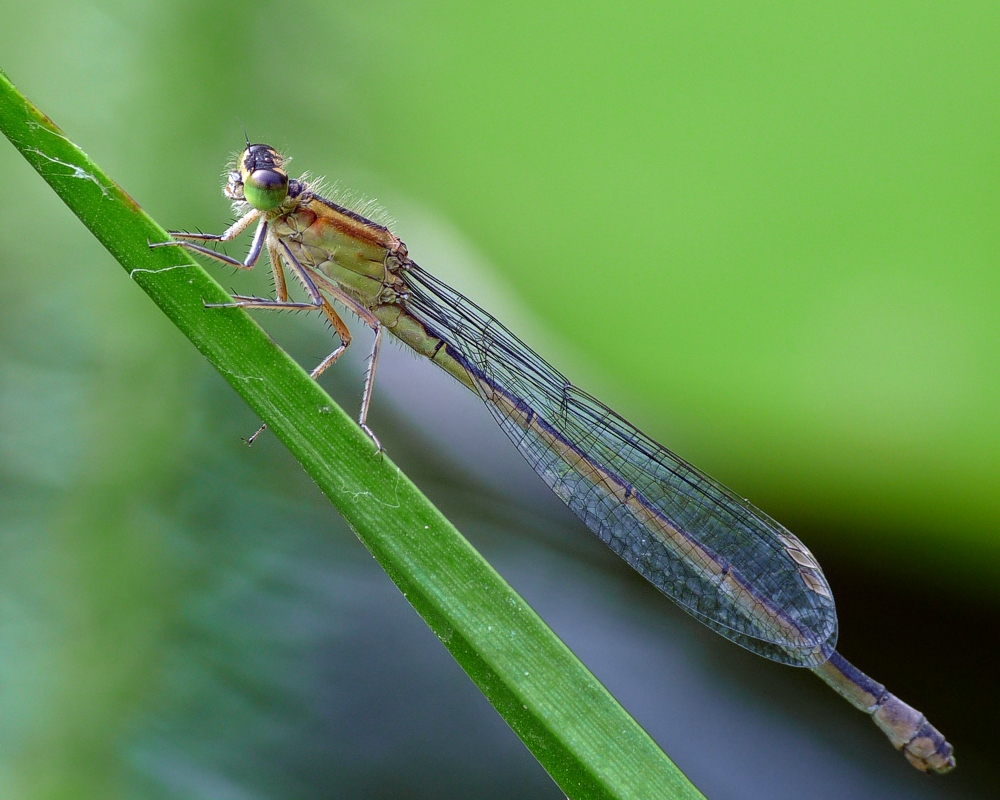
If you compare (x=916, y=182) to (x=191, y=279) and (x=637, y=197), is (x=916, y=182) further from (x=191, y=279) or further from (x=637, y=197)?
(x=191, y=279)

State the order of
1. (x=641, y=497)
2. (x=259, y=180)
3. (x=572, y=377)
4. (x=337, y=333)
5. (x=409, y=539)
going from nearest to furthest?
(x=409, y=539), (x=259, y=180), (x=337, y=333), (x=641, y=497), (x=572, y=377)

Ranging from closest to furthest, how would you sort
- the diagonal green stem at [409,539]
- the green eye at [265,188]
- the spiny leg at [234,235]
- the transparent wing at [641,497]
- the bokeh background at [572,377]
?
the diagonal green stem at [409,539]
the spiny leg at [234,235]
the bokeh background at [572,377]
the green eye at [265,188]
the transparent wing at [641,497]

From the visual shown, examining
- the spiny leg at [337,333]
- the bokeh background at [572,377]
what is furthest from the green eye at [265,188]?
the bokeh background at [572,377]

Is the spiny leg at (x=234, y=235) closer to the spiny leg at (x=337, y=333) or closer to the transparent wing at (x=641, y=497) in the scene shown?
the spiny leg at (x=337, y=333)

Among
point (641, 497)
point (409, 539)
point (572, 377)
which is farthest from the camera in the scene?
point (572, 377)

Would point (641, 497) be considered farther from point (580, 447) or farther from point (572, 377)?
point (572, 377)

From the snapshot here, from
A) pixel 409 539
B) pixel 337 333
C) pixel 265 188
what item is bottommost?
pixel 337 333

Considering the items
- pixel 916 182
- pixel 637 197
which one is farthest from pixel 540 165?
pixel 916 182


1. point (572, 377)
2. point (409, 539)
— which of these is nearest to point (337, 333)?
point (572, 377)
